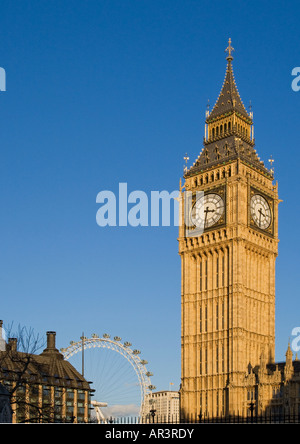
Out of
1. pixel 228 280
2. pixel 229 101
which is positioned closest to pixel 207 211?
pixel 228 280

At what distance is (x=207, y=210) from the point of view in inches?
4464

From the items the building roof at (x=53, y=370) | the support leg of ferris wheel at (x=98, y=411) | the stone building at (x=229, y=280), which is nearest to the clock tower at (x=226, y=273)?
the stone building at (x=229, y=280)

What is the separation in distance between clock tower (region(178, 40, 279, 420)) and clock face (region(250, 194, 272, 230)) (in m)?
0.15

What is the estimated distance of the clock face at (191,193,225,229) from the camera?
112 m

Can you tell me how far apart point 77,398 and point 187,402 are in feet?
164

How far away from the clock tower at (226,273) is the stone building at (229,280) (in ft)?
0.47

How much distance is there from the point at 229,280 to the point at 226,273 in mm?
1300

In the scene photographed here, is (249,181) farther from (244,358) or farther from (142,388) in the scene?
(142,388)

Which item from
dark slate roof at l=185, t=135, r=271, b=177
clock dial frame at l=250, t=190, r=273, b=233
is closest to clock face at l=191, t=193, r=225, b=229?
clock dial frame at l=250, t=190, r=273, b=233

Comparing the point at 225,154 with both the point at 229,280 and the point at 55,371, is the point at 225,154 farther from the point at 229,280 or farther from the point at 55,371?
the point at 55,371

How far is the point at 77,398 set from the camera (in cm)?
15325

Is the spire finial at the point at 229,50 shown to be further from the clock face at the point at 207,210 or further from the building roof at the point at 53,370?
the building roof at the point at 53,370

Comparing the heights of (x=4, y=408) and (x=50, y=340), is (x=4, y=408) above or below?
below
